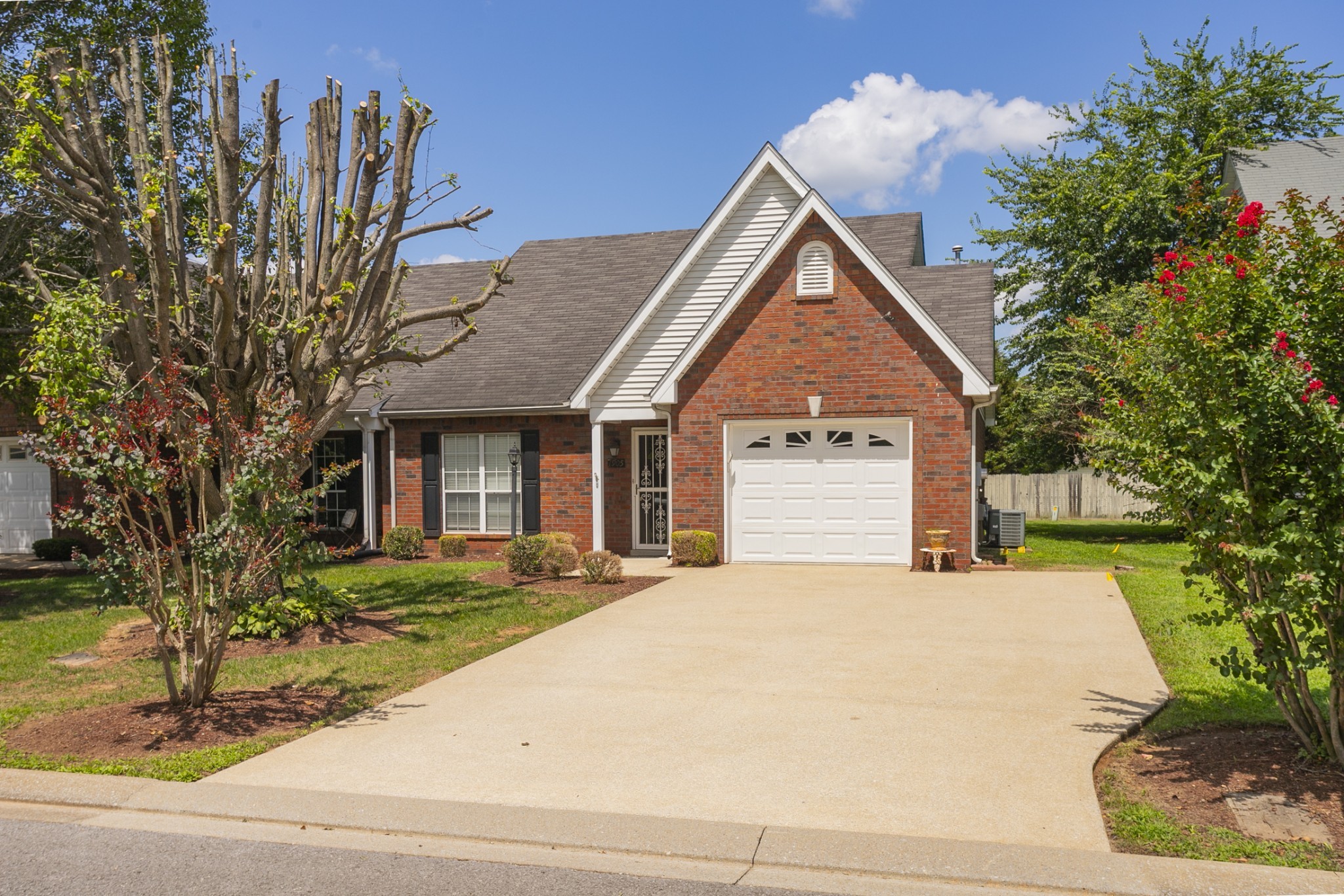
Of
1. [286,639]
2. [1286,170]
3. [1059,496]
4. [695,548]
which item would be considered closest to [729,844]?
[286,639]

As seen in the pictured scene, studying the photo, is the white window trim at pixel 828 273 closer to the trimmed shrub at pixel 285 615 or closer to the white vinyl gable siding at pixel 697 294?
the white vinyl gable siding at pixel 697 294

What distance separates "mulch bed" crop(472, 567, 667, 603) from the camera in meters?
13.0

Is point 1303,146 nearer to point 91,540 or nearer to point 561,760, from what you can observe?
point 561,760

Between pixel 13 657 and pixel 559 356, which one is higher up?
pixel 559 356

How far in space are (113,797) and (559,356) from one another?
13533 millimetres

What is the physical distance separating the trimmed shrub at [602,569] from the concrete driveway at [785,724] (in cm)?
237

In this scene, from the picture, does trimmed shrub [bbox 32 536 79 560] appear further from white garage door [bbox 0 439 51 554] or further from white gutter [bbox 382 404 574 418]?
white gutter [bbox 382 404 574 418]

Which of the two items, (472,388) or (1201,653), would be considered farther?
(472,388)

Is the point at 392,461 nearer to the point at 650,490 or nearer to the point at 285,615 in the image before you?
the point at 650,490

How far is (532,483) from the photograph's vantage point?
701 inches

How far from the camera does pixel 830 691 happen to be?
7.81 meters

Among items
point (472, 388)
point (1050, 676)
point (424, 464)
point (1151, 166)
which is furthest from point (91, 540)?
point (1151, 166)

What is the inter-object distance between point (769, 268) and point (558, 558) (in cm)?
551

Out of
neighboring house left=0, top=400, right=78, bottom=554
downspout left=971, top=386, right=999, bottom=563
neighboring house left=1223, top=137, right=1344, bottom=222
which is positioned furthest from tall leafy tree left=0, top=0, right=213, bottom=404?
neighboring house left=1223, top=137, right=1344, bottom=222
